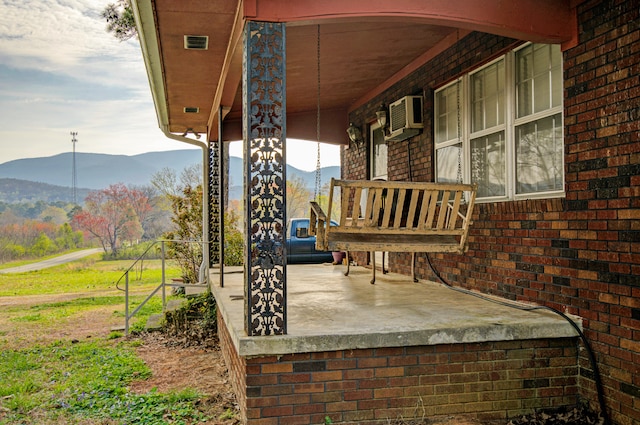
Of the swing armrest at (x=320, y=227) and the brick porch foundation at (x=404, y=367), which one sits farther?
the swing armrest at (x=320, y=227)

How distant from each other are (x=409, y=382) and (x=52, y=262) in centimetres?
2263

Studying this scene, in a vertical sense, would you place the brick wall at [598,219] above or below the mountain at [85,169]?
below

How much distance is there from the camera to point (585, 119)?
3666 millimetres

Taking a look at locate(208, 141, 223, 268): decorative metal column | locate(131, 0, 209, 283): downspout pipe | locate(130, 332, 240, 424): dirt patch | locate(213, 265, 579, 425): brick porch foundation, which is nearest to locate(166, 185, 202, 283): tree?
locate(131, 0, 209, 283): downspout pipe

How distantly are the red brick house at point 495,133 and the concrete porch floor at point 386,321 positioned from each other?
0.27 ft

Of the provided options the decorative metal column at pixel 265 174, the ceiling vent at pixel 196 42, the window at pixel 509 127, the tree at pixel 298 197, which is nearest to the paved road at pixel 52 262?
the tree at pixel 298 197

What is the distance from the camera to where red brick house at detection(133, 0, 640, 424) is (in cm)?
333

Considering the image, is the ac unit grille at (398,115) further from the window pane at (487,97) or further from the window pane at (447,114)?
the window pane at (487,97)

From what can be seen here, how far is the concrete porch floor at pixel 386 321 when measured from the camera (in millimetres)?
3330

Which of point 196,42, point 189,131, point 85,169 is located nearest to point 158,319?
point 189,131

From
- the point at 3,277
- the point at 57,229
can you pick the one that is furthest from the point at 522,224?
the point at 57,229

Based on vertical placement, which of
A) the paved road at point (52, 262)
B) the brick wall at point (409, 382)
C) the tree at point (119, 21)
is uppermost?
the tree at point (119, 21)

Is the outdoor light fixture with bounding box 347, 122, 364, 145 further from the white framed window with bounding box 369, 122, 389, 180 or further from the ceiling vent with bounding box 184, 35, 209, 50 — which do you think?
the ceiling vent with bounding box 184, 35, 209, 50

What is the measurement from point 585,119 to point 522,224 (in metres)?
1.05
